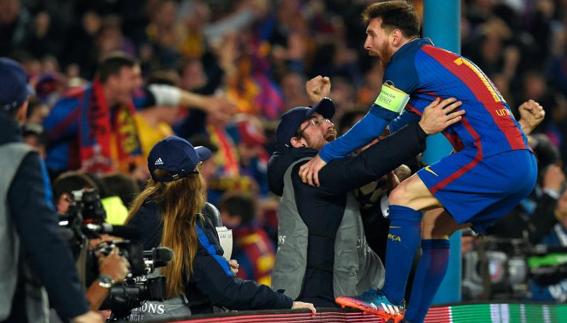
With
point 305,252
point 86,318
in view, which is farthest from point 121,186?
point 86,318

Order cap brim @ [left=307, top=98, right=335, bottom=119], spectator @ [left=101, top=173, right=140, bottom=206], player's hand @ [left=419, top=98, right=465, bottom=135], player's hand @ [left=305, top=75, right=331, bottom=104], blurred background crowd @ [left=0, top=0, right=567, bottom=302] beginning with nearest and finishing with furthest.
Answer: player's hand @ [left=419, top=98, right=465, bottom=135], cap brim @ [left=307, top=98, right=335, bottom=119], player's hand @ [left=305, top=75, right=331, bottom=104], spectator @ [left=101, top=173, right=140, bottom=206], blurred background crowd @ [left=0, top=0, right=567, bottom=302]

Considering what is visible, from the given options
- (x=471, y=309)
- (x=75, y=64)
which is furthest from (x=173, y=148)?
(x=75, y=64)

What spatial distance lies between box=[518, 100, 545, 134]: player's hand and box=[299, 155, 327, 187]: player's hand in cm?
131

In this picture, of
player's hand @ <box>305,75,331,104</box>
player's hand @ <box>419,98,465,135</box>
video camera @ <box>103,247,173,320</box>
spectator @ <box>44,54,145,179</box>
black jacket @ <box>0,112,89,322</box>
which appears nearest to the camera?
black jacket @ <box>0,112,89,322</box>

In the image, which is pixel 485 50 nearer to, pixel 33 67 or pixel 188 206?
pixel 33 67

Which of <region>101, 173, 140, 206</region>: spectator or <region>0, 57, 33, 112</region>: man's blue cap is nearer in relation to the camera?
<region>0, 57, 33, 112</region>: man's blue cap

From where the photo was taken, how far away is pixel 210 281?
561 cm

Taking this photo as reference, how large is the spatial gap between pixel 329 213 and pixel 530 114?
136cm

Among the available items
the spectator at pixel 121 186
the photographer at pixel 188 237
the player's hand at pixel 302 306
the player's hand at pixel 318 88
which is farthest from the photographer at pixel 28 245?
the spectator at pixel 121 186

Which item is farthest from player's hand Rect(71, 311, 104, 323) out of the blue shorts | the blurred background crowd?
Result: the blurred background crowd

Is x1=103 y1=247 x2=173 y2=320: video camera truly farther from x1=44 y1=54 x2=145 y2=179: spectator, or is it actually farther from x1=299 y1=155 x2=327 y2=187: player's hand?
x1=44 y1=54 x2=145 y2=179: spectator

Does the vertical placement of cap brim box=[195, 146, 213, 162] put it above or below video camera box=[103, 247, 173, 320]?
above

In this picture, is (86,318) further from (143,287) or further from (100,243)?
(143,287)

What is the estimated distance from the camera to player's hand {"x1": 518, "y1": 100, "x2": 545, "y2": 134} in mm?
6742
